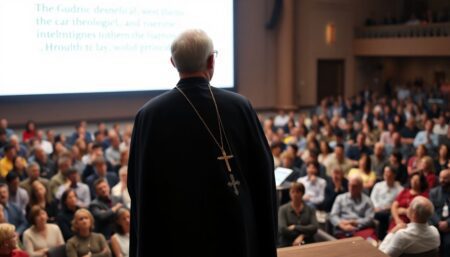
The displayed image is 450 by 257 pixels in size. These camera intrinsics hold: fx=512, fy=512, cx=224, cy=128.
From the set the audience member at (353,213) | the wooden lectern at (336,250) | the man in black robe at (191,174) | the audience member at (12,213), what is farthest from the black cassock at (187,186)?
the audience member at (12,213)

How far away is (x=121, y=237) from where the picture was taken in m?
5.17

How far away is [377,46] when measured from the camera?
63.2 ft

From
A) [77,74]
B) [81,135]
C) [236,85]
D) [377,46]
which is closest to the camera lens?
[81,135]

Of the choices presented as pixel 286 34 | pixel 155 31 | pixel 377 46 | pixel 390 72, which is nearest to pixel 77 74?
pixel 155 31

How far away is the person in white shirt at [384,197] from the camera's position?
636 centimetres

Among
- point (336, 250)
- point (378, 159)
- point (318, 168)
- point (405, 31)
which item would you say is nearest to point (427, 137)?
point (378, 159)

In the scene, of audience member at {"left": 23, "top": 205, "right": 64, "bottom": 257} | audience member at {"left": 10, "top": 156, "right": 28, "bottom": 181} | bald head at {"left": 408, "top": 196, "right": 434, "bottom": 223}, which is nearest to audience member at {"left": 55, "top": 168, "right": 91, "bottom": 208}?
audience member at {"left": 10, "top": 156, "right": 28, "bottom": 181}

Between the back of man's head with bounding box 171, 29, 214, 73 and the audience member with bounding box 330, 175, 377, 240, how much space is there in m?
4.71

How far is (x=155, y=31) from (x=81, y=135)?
422 centimetres

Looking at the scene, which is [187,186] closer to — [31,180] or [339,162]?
[31,180]

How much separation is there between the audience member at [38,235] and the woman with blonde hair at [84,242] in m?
0.35

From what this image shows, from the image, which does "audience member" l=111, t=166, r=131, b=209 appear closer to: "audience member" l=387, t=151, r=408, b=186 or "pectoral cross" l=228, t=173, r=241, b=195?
"audience member" l=387, t=151, r=408, b=186

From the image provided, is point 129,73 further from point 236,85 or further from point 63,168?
point 63,168

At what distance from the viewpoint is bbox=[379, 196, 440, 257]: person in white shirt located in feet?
13.8
